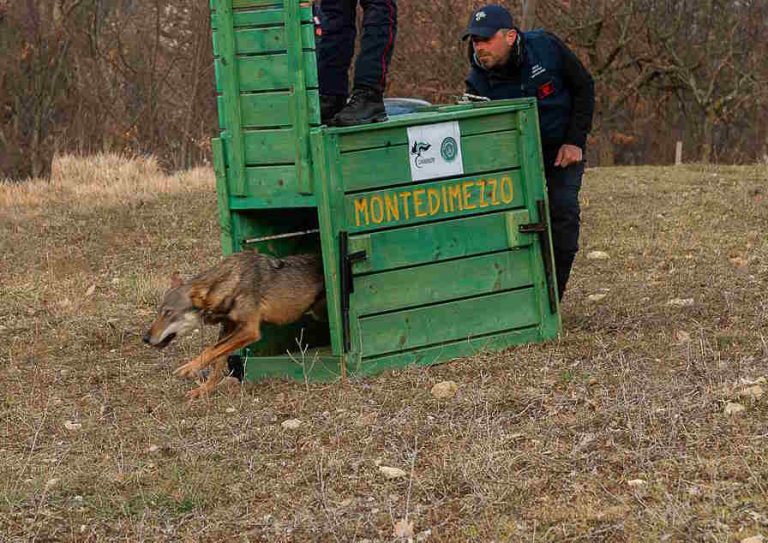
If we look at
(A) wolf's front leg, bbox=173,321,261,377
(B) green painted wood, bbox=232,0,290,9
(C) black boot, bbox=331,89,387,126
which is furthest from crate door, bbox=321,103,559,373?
(B) green painted wood, bbox=232,0,290,9

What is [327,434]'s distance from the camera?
5.28 metres

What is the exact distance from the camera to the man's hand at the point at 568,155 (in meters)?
6.91

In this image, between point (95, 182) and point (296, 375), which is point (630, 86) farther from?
point (296, 375)

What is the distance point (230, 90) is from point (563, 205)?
2074 millimetres

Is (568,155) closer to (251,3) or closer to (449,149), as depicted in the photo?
(449,149)

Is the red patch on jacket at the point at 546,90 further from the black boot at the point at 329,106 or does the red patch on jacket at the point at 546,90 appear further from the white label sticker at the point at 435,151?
the black boot at the point at 329,106

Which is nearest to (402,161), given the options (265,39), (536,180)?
(536,180)

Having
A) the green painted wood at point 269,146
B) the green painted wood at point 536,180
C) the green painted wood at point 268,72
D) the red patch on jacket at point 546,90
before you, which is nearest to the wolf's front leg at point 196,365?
the green painted wood at point 269,146

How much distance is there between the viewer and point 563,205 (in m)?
7.00

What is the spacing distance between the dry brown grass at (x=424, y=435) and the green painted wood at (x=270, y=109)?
1366 mm

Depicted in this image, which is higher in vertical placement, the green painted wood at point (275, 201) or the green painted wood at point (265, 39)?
the green painted wood at point (265, 39)

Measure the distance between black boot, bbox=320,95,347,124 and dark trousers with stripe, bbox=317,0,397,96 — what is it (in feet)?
0.08

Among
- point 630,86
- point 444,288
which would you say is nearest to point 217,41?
point 444,288

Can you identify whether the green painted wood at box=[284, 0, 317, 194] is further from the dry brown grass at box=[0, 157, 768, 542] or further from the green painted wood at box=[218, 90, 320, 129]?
the dry brown grass at box=[0, 157, 768, 542]
